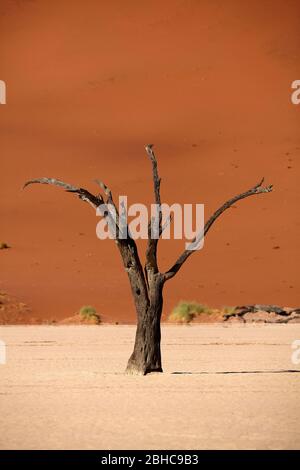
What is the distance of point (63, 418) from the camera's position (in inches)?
443

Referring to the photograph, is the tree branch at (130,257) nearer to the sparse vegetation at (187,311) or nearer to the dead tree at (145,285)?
the dead tree at (145,285)

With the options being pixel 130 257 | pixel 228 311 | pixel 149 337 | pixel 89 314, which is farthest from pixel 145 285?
pixel 228 311

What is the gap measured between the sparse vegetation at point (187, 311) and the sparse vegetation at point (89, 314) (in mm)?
2299

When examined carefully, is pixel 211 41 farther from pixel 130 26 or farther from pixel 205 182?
pixel 205 182

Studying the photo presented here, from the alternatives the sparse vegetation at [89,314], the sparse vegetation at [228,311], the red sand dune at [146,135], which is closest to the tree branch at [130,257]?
the sparse vegetation at [89,314]

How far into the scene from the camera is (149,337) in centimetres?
1678

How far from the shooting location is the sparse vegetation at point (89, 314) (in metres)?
33.9

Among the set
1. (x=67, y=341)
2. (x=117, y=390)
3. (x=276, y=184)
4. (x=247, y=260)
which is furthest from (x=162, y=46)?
(x=117, y=390)

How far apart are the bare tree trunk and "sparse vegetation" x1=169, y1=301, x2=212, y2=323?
56.2 feet

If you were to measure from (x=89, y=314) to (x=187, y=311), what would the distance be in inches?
119

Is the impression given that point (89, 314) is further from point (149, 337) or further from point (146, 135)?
point (146, 135)

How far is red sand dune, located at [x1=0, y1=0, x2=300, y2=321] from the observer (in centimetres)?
4150

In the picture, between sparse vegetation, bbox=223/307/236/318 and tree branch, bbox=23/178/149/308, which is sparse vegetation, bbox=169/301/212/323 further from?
tree branch, bbox=23/178/149/308

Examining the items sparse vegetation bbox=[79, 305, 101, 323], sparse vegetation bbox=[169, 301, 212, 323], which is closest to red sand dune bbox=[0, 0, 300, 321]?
sparse vegetation bbox=[79, 305, 101, 323]
